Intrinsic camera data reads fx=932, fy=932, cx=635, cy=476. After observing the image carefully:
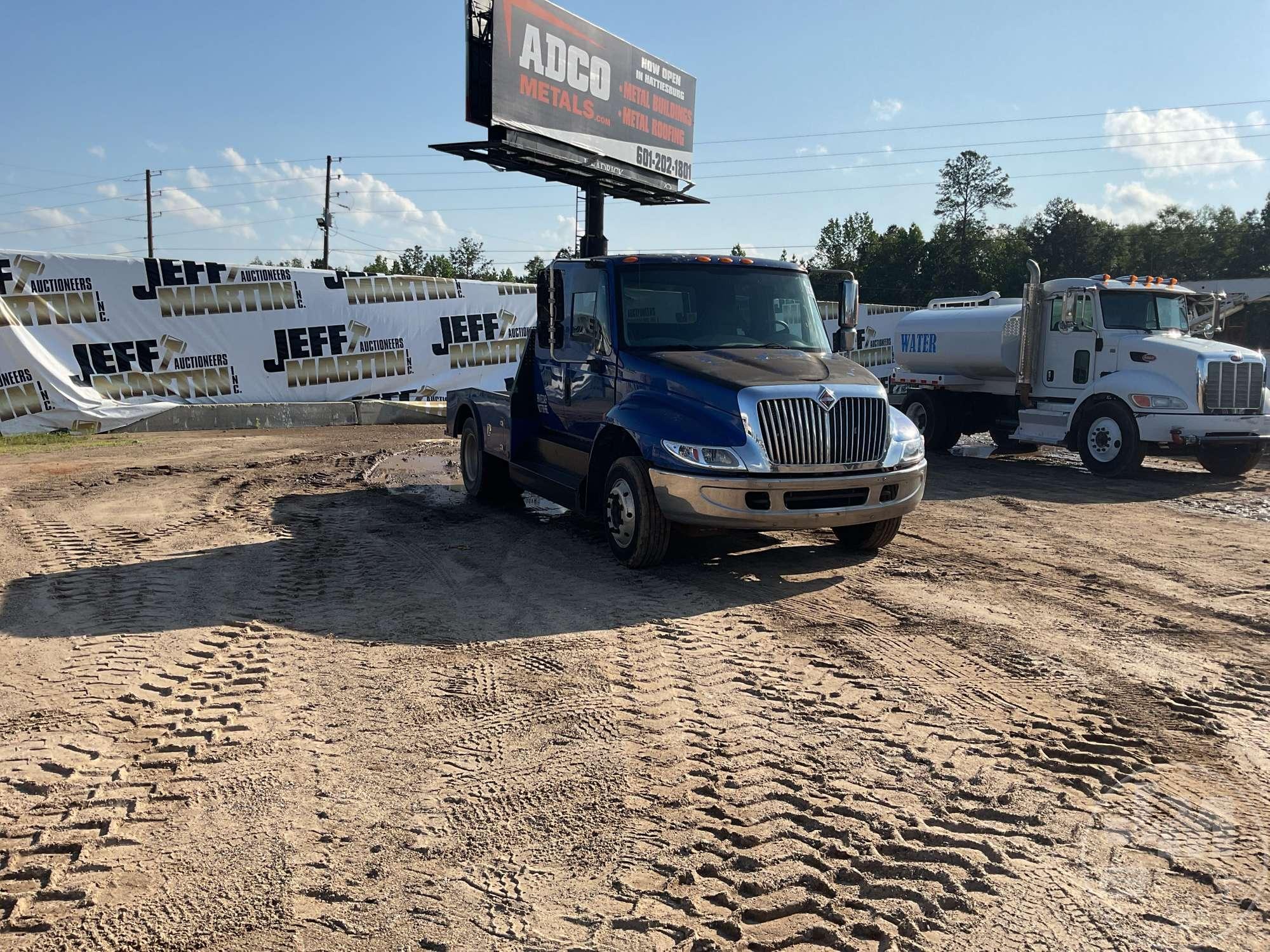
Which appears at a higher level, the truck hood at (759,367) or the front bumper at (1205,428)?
the truck hood at (759,367)

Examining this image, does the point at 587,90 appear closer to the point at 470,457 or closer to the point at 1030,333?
the point at 1030,333

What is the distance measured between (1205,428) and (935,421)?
14.1 feet

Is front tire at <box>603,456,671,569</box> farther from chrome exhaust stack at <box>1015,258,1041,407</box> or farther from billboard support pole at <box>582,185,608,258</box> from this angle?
billboard support pole at <box>582,185,608,258</box>

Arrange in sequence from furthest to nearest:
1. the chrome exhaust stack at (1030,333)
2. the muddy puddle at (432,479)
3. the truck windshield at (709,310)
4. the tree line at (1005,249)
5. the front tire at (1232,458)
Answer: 1. the tree line at (1005,249)
2. the chrome exhaust stack at (1030,333)
3. the front tire at (1232,458)
4. the muddy puddle at (432,479)
5. the truck windshield at (709,310)

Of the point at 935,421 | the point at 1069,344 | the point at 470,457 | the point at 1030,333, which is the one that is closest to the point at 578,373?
the point at 470,457

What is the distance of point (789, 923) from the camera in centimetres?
283

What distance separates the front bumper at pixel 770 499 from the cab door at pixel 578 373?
134 centimetres

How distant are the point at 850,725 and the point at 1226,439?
10.3 meters

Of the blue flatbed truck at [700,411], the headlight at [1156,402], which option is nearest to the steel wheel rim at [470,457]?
→ the blue flatbed truck at [700,411]

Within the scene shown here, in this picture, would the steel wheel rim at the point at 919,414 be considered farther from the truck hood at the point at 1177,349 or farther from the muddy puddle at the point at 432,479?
the muddy puddle at the point at 432,479

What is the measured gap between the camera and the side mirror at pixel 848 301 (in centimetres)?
834

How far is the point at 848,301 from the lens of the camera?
27.5 feet

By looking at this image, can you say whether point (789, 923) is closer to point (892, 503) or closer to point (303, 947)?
point (303, 947)

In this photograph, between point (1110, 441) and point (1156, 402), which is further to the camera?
point (1110, 441)
